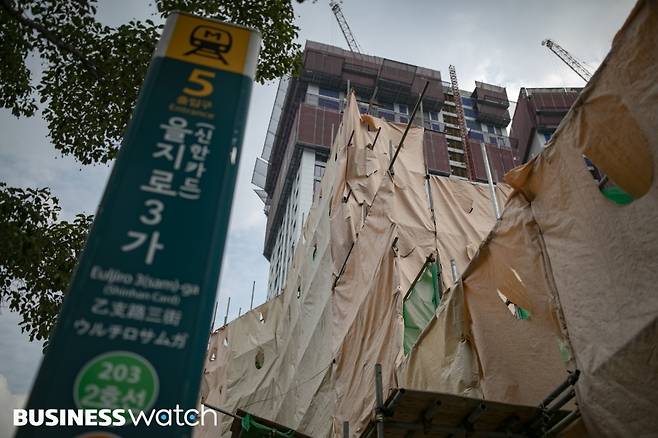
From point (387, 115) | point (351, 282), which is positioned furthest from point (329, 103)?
point (351, 282)

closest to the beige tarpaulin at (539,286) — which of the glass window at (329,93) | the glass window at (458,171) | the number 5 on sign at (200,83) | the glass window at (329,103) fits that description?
the number 5 on sign at (200,83)

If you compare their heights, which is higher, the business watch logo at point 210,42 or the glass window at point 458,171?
the glass window at point 458,171

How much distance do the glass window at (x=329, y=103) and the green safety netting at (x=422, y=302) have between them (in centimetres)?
4006

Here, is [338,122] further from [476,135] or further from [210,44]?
[210,44]

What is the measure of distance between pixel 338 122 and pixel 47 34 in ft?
126

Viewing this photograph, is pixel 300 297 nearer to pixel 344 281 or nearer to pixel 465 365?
pixel 344 281

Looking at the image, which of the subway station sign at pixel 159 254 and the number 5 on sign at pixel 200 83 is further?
the number 5 on sign at pixel 200 83

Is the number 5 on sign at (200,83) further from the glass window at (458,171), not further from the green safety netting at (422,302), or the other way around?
the glass window at (458,171)

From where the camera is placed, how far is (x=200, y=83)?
2621 mm

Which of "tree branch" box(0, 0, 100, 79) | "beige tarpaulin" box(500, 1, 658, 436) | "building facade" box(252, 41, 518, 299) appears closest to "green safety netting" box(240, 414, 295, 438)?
"beige tarpaulin" box(500, 1, 658, 436)

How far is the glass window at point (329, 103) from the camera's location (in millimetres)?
46406

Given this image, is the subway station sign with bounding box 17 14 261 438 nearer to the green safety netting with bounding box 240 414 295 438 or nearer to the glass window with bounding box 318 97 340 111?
the green safety netting with bounding box 240 414 295 438

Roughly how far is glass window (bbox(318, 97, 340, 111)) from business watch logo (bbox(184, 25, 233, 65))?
4429 centimetres

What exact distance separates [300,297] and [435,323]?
28.6 feet
